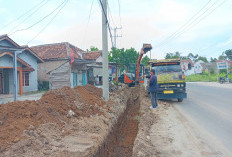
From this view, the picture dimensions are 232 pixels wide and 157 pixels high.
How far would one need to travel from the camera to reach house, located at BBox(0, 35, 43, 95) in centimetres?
1483

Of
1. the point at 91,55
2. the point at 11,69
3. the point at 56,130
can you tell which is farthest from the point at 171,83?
the point at 91,55

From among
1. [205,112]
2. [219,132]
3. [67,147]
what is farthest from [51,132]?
[205,112]

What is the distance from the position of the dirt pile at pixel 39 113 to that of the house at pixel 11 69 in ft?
23.5

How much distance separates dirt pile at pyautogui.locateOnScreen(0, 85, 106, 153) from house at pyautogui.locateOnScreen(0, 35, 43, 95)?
716 centimetres

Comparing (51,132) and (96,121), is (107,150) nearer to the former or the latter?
(96,121)

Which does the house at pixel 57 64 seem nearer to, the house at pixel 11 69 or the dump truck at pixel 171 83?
the house at pixel 11 69

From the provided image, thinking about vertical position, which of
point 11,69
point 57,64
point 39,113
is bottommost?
point 39,113

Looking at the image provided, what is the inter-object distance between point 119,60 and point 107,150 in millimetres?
30755

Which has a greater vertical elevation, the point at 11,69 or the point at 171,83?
the point at 11,69

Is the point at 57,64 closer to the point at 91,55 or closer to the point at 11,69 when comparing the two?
the point at 11,69

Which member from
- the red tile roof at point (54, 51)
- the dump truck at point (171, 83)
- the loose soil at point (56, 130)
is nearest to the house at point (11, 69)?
the red tile roof at point (54, 51)

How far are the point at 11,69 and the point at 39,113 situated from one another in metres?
13.9

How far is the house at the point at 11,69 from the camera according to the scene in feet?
48.6

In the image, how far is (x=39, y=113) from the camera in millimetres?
5094
